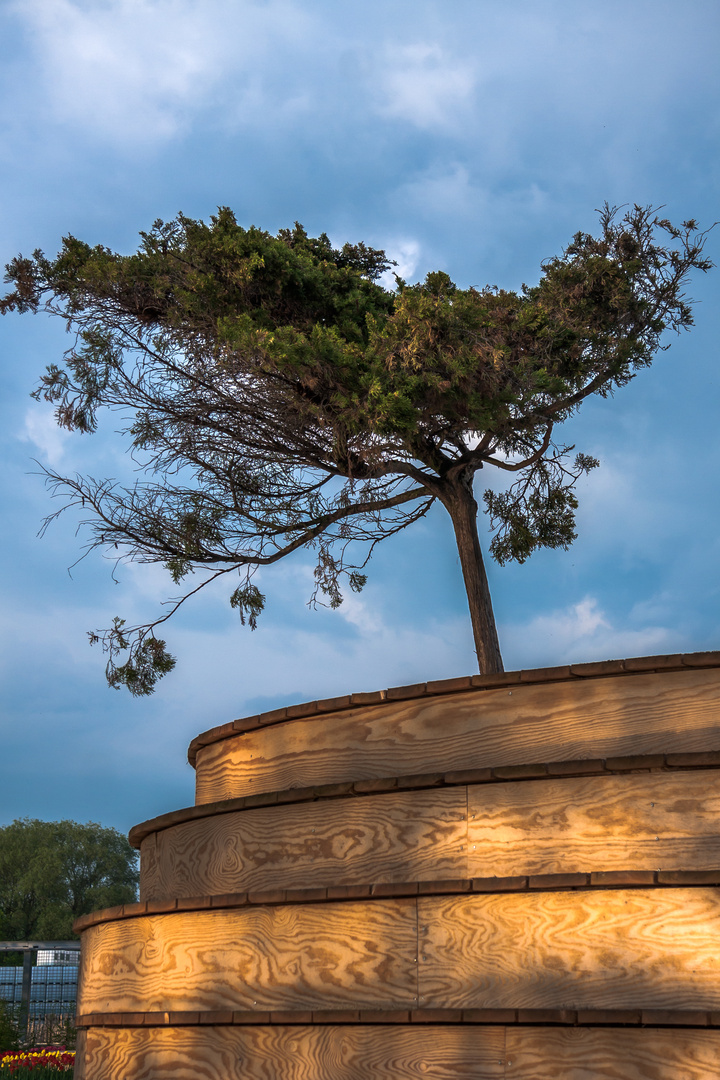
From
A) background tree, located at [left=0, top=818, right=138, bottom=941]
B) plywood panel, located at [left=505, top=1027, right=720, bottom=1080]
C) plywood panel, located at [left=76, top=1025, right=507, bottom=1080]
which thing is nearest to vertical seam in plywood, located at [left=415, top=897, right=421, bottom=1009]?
plywood panel, located at [left=76, top=1025, right=507, bottom=1080]

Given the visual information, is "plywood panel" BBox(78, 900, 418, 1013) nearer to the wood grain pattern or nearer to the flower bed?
the wood grain pattern

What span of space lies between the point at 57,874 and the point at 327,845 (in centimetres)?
3726

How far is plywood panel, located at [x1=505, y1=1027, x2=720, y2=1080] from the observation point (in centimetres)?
395

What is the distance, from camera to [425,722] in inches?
203

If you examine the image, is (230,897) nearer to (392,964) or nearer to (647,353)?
(392,964)

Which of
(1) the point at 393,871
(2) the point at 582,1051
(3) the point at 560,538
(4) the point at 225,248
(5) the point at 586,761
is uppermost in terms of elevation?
(4) the point at 225,248

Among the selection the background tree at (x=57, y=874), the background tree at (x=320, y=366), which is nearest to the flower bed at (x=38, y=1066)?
the background tree at (x=320, y=366)

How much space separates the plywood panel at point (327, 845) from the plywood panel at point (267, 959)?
0.18 m

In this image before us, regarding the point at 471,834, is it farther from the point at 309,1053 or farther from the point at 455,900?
the point at 309,1053

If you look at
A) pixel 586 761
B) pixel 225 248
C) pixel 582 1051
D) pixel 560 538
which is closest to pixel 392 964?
pixel 582 1051

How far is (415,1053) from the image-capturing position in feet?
14.5

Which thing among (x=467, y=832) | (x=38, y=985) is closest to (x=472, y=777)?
(x=467, y=832)

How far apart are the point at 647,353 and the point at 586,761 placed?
604cm

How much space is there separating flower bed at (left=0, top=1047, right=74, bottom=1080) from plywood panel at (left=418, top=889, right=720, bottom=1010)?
19.7 feet
